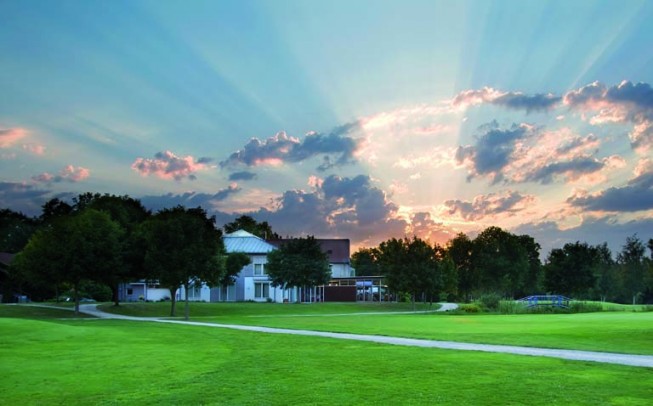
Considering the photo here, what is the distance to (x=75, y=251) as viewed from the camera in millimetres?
58094

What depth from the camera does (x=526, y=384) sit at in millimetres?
13578

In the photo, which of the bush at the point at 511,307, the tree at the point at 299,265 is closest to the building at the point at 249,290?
the tree at the point at 299,265

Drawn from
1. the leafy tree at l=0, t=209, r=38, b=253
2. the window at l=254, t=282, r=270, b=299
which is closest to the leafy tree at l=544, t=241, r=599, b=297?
the window at l=254, t=282, r=270, b=299

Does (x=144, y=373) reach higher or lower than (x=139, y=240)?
lower

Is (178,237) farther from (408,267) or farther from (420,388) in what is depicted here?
(420,388)

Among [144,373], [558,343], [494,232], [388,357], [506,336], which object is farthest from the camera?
[494,232]

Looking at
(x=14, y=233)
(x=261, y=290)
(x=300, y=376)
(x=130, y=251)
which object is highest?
(x=14, y=233)

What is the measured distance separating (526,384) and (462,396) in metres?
2.07

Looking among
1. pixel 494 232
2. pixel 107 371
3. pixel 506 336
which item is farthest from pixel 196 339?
pixel 494 232

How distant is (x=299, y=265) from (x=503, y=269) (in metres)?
56.2

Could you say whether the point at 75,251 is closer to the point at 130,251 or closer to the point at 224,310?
the point at 130,251

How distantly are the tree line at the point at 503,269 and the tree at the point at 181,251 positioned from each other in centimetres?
3040

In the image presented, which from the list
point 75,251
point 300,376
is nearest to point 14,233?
point 75,251

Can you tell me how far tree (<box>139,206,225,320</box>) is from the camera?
2156 inches
